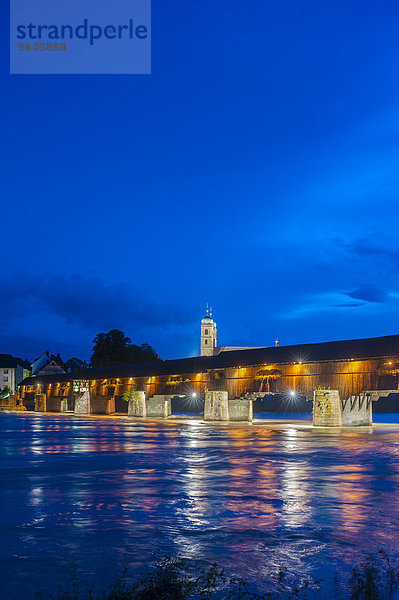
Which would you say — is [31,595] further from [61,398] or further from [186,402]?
[186,402]

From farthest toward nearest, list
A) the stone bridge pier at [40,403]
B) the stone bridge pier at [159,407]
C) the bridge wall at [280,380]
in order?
the stone bridge pier at [40,403] → the stone bridge pier at [159,407] → the bridge wall at [280,380]

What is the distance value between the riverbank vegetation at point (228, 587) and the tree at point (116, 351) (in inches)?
4379

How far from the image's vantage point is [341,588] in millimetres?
9312

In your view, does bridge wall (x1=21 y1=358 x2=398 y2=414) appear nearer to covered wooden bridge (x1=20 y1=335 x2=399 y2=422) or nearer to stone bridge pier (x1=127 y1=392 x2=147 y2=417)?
covered wooden bridge (x1=20 y1=335 x2=399 y2=422)

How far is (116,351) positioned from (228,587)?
114 meters

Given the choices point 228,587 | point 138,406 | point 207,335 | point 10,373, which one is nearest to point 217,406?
point 138,406

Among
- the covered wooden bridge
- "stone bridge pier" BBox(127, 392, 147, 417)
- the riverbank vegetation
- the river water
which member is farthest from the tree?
the riverbank vegetation

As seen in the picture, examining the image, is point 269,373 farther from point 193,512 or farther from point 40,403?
point 40,403

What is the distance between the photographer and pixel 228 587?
9289 millimetres

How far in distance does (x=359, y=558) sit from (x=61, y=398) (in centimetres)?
9584

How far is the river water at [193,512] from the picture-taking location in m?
10.8

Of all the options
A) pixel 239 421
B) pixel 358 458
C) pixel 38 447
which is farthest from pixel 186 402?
pixel 358 458

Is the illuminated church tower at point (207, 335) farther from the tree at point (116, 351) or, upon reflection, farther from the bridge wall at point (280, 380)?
the bridge wall at point (280, 380)

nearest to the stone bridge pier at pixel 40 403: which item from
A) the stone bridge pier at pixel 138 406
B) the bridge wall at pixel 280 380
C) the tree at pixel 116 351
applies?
the tree at pixel 116 351
